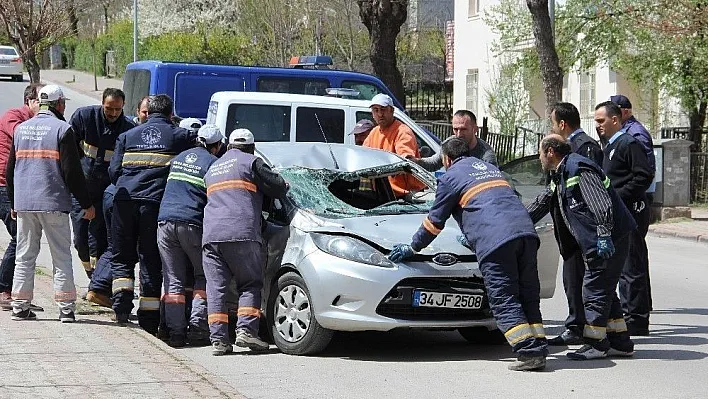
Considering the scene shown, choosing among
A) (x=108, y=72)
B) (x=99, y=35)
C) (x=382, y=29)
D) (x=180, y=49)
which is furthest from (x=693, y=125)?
(x=99, y=35)

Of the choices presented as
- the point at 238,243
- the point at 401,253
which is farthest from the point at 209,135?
the point at 401,253

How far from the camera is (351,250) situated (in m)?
8.42

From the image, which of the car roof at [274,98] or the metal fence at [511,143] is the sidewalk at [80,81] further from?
the car roof at [274,98]

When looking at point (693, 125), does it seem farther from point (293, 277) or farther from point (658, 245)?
point (293, 277)

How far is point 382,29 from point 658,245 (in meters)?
10.5

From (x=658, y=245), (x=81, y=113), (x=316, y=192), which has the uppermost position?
(x=81, y=113)

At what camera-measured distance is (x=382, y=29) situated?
2639 centimetres

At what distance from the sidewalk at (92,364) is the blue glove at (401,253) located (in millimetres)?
1528

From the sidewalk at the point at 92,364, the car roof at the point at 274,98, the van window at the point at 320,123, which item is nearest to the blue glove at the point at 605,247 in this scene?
the sidewalk at the point at 92,364

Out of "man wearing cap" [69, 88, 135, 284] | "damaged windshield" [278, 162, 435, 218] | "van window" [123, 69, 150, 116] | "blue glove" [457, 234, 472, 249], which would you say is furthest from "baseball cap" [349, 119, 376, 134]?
"van window" [123, 69, 150, 116]

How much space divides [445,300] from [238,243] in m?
1.59

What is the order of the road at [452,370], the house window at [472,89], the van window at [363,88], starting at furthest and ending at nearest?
the house window at [472,89], the van window at [363,88], the road at [452,370]

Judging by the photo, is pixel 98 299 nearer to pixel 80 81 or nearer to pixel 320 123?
pixel 320 123

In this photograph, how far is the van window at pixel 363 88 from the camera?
17531mm
